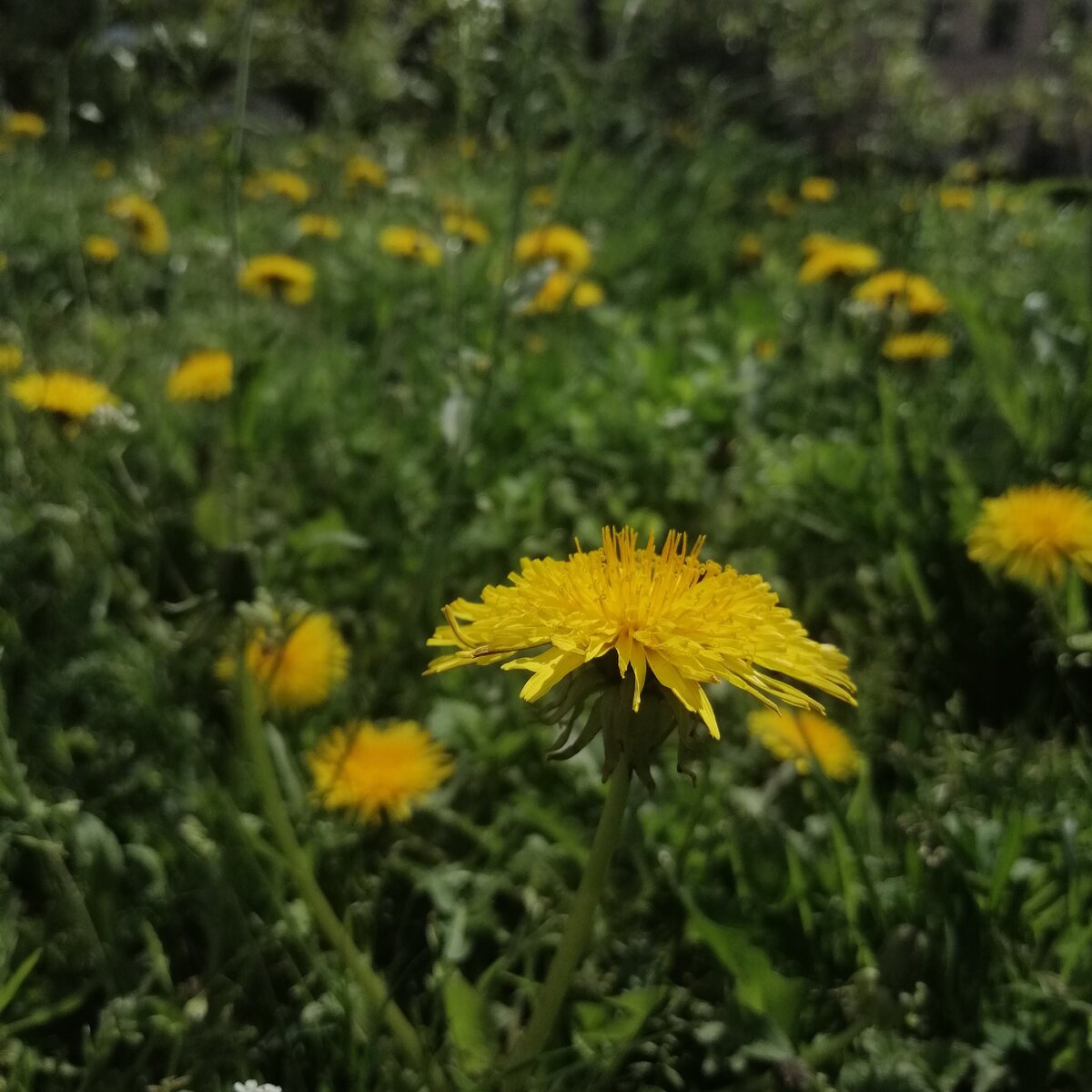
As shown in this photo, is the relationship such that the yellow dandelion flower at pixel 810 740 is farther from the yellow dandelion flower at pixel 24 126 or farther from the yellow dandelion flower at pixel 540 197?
the yellow dandelion flower at pixel 24 126

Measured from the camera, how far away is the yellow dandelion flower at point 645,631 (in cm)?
71

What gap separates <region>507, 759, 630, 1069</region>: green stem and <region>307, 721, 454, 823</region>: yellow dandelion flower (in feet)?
1.30

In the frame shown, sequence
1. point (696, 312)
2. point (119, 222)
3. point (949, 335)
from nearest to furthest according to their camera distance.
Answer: point (949, 335), point (119, 222), point (696, 312)

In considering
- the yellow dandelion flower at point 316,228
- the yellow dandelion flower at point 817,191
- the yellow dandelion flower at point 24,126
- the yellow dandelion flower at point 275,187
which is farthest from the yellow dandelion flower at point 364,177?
the yellow dandelion flower at point 817,191

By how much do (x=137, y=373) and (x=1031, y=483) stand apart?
1999 millimetres

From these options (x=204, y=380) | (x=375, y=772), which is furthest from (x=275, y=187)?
(x=375, y=772)

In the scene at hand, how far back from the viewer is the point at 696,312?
3.32 m

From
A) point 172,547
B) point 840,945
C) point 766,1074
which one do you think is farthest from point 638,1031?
point 172,547

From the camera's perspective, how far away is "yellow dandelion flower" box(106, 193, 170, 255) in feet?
8.50

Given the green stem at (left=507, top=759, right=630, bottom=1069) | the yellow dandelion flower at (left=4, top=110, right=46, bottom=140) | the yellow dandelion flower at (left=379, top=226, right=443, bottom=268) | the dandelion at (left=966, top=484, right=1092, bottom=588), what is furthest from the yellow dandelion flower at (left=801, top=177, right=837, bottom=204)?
the green stem at (left=507, top=759, right=630, bottom=1069)

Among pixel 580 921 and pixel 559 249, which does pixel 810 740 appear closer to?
pixel 580 921

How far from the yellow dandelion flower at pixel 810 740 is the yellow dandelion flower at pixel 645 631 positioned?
1.56 ft

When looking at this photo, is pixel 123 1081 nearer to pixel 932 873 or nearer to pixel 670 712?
pixel 670 712

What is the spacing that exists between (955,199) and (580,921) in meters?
3.87
